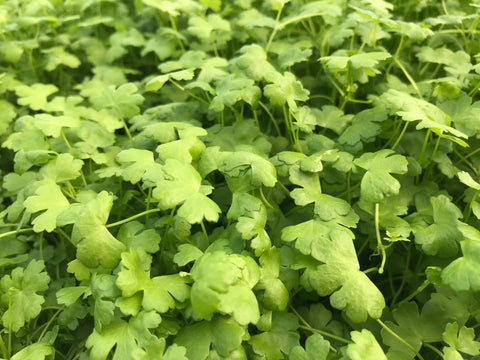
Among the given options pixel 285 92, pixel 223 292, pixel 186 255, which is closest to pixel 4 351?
pixel 186 255

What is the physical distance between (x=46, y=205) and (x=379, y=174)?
3.37ft

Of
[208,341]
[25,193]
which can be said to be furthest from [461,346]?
[25,193]

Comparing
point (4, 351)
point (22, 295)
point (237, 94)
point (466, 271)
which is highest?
point (237, 94)

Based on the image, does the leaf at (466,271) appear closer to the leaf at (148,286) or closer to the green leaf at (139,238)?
the leaf at (148,286)

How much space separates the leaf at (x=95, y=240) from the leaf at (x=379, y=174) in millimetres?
732

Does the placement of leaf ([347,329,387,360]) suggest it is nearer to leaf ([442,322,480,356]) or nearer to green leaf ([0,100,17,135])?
leaf ([442,322,480,356])

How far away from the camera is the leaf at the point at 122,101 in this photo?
67.8 inches

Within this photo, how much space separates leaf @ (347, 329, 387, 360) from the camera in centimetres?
102

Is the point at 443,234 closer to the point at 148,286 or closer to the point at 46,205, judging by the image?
the point at 148,286

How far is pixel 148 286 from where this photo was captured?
3.69 feet

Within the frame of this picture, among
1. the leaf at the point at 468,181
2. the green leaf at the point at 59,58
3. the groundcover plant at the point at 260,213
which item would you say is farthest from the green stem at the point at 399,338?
the green leaf at the point at 59,58

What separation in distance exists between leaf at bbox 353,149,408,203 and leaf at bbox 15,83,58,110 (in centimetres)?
144

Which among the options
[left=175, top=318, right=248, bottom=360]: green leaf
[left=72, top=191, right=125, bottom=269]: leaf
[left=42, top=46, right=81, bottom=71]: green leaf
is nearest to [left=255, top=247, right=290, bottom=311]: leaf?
[left=175, top=318, right=248, bottom=360]: green leaf

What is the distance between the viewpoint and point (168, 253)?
1.34m
